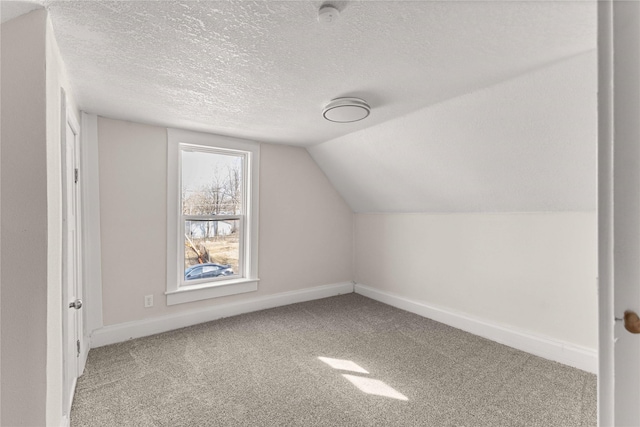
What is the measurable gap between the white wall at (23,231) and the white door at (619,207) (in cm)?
181

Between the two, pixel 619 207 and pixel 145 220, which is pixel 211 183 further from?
pixel 619 207

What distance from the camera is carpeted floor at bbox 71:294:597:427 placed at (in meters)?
1.81

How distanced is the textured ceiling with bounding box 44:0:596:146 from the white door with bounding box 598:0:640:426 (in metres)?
0.85

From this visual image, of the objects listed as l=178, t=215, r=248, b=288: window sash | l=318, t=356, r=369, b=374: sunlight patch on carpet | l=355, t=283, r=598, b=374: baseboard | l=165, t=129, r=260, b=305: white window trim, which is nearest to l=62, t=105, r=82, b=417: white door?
l=165, t=129, r=260, b=305: white window trim

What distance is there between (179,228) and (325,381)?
7.08 feet

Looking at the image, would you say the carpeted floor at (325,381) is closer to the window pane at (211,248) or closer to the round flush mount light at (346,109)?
the window pane at (211,248)

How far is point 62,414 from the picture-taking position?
1540 millimetres

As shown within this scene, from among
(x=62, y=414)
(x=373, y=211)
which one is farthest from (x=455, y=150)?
(x=62, y=414)

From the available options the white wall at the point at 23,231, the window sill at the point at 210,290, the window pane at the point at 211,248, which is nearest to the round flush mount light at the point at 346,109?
the white wall at the point at 23,231

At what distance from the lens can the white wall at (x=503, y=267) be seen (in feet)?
Answer: 7.87

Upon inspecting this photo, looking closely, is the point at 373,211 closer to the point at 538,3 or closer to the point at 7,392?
the point at 538,3

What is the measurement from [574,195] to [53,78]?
3.46 metres

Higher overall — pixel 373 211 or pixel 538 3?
pixel 538 3

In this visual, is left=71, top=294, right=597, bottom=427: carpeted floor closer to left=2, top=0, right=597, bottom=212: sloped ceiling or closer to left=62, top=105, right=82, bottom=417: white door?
left=62, top=105, right=82, bottom=417: white door
